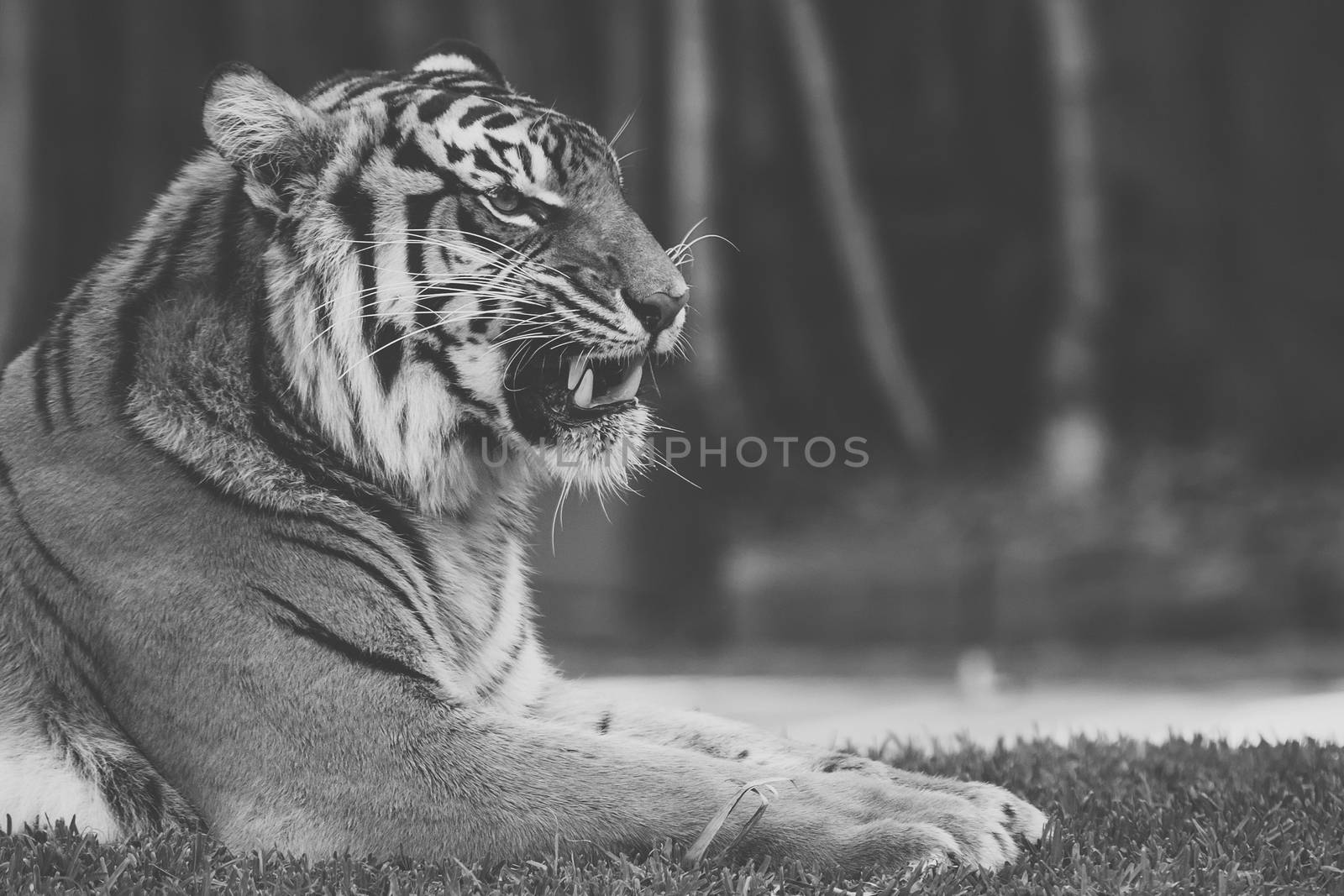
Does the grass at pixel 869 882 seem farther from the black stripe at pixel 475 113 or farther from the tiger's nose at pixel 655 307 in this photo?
the black stripe at pixel 475 113

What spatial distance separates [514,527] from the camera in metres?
3.47

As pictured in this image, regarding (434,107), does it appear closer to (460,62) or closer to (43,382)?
(460,62)

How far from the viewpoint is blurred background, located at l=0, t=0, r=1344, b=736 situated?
28.1 ft

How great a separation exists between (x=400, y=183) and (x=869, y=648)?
20.3 feet

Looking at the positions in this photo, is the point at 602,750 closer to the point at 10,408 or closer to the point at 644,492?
the point at 10,408

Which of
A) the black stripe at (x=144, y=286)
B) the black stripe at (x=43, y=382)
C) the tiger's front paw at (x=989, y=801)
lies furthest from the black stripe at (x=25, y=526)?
the tiger's front paw at (x=989, y=801)

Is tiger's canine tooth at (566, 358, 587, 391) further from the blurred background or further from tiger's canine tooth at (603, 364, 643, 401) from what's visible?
the blurred background

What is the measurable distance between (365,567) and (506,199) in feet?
2.68

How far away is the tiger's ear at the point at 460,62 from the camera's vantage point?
3.61 m

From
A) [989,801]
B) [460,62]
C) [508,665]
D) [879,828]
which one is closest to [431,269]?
[460,62]

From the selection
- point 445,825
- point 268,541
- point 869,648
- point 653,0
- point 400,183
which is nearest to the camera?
point 445,825

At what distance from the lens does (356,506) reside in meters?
3.10

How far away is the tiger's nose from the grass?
3.56ft

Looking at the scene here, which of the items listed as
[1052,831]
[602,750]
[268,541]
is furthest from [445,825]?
[1052,831]
